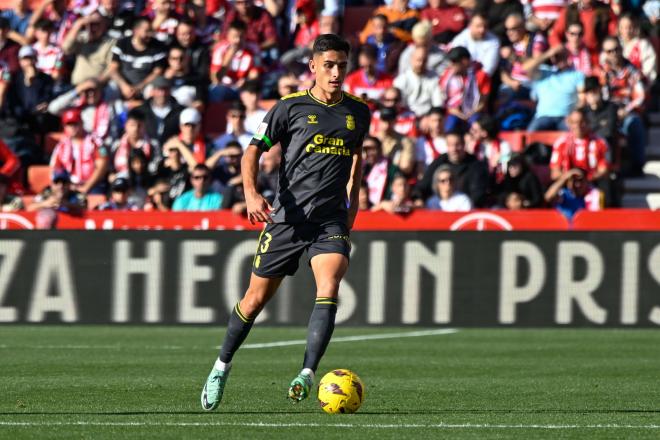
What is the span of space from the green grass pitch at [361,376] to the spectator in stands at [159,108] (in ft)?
14.3

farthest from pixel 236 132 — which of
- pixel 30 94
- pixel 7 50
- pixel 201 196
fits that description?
pixel 7 50

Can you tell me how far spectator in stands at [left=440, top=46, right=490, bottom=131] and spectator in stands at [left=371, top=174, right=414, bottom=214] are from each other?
6.83 feet

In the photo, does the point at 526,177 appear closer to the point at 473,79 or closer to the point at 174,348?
the point at 473,79

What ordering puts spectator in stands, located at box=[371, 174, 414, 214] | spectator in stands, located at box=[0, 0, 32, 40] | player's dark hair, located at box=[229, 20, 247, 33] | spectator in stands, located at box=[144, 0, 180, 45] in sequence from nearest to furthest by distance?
spectator in stands, located at box=[371, 174, 414, 214]
player's dark hair, located at box=[229, 20, 247, 33]
spectator in stands, located at box=[144, 0, 180, 45]
spectator in stands, located at box=[0, 0, 32, 40]

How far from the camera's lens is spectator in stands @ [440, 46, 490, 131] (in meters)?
19.0

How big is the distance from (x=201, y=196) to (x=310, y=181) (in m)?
9.50

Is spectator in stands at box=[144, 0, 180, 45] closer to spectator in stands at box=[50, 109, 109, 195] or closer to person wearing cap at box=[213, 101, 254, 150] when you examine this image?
spectator in stands at box=[50, 109, 109, 195]

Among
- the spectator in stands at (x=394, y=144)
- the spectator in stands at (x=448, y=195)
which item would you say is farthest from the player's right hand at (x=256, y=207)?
the spectator in stands at (x=394, y=144)

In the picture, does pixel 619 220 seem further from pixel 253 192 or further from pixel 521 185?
pixel 253 192

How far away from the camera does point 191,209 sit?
17.7m

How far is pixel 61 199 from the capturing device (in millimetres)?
18047

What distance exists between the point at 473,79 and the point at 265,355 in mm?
7635

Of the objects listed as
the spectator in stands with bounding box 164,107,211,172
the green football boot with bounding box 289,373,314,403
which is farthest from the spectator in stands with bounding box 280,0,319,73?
the green football boot with bounding box 289,373,314,403

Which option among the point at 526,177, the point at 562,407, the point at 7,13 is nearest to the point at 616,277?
the point at 526,177
